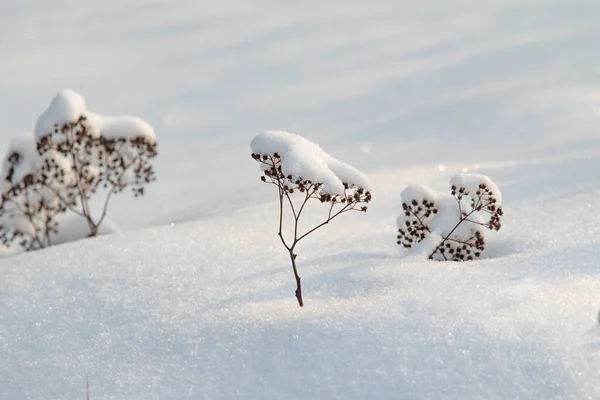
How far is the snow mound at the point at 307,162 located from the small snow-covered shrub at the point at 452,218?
129 cm

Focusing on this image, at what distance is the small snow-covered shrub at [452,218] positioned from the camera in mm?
6736

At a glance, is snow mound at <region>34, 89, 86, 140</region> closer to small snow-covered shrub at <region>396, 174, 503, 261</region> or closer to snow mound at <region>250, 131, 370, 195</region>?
snow mound at <region>250, 131, 370, 195</region>

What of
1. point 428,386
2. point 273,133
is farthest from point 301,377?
point 273,133

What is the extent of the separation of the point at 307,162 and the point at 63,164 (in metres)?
5.83

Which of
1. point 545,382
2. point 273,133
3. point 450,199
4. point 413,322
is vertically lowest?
point 545,382

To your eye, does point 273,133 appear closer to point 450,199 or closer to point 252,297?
point 252,297

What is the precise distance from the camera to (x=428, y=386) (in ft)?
14.9

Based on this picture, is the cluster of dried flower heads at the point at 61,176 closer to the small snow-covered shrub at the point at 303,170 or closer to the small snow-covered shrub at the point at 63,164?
the small snow-covered shrub at the point at 63,164

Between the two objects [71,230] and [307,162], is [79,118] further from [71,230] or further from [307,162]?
[307,162]

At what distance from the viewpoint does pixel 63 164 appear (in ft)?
34.0

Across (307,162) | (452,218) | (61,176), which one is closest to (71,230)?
(61,176)

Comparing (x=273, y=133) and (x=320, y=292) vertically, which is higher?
(x=273, y=133)

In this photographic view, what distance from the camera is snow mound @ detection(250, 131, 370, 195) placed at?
18.1ft

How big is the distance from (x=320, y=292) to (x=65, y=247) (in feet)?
11.6
